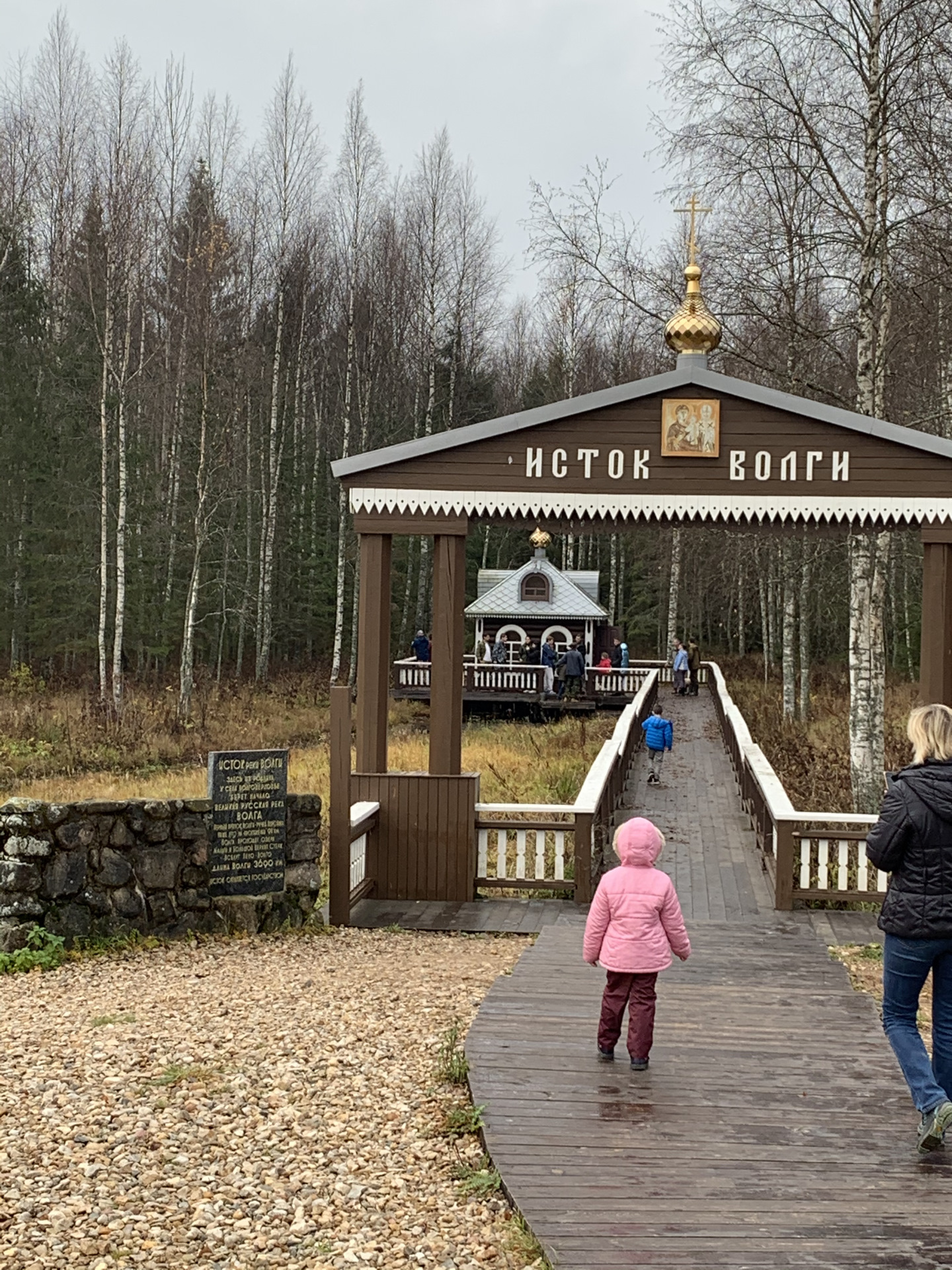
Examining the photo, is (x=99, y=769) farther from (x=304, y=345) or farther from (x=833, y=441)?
(x=304, y=345)

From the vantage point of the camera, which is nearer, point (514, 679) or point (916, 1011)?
point (916, 1011)

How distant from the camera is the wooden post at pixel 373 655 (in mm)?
10320

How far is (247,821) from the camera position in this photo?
8672 mm

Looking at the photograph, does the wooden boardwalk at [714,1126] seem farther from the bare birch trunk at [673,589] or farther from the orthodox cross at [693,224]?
the bare birch trunk at [673,589]

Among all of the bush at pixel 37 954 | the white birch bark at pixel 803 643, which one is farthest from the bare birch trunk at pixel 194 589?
the bush at pixel 37 954

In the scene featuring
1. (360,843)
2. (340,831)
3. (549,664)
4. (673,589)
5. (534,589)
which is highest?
(673,589)

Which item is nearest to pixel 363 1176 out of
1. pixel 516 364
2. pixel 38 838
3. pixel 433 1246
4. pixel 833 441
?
pixel 433 1246

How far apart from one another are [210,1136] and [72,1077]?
98 centimetres

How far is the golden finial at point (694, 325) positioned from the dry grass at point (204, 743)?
6409mm

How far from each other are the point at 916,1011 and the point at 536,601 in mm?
28588

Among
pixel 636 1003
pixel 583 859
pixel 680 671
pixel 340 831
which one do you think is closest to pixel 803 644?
pixel 680 671

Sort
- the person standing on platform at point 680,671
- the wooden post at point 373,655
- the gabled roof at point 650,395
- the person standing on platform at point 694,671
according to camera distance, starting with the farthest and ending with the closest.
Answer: the person standing on platform at point 694,671 → the person standing on platform at point 680,671 → the wooden post at point 373,655 → the gabled roof at point 650,395

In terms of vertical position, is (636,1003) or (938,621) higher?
(938,621)

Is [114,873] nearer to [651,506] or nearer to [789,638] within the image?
[651,506]
